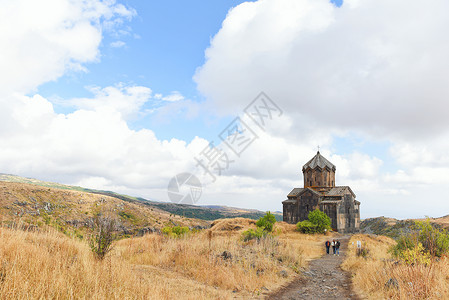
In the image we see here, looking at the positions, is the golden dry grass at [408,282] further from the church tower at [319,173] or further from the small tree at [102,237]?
the church tower at [319,173]

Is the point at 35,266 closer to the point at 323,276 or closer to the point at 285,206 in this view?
the point at 323,276

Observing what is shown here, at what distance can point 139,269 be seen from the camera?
970cm

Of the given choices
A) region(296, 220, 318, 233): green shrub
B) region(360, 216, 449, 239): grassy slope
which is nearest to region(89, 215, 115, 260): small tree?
region(296, 220, 318, 233): green shrub

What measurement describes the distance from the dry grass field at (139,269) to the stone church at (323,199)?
27723mm

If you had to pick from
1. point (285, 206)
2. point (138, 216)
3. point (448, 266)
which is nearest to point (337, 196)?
point (285, 206)

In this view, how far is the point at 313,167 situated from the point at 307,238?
641 inches

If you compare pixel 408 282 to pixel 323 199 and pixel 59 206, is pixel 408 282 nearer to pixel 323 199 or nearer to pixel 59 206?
pixel 323 199

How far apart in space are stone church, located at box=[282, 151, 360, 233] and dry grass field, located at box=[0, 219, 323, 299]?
27723 millimetres

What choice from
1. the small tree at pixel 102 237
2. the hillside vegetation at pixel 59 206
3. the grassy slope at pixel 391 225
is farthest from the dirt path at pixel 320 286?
the grassy slope at pixel 391 225

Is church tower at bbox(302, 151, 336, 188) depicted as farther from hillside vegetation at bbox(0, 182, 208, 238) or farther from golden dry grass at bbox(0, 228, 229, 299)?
golden dry grass at bbox(0, 228, 229, 299)

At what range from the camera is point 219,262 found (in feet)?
37.2

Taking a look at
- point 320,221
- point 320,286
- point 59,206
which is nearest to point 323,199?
point 320,221

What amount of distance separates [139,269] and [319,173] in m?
39.1

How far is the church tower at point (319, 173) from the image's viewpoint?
44000 millimetres
